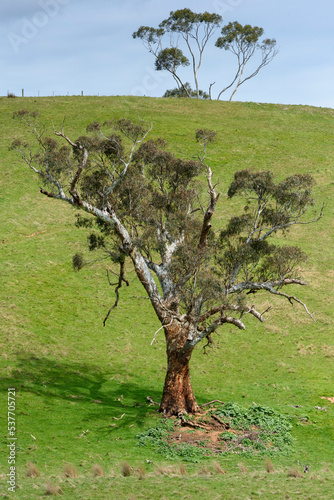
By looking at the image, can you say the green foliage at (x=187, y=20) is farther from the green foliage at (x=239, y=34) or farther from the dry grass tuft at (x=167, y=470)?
the dry grass tuft at (x=167, y=470)

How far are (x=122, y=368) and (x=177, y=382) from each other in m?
7.78

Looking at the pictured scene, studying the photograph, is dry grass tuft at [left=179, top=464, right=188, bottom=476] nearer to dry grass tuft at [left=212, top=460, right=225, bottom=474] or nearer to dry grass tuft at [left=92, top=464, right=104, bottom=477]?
dry grass tuft at [left=212, top=460, right=225, bottom=474]

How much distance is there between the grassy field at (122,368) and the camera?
17656 mm

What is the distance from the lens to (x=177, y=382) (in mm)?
25797

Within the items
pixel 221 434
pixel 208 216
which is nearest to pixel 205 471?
pixel 221 434

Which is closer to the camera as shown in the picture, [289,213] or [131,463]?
[131,463]

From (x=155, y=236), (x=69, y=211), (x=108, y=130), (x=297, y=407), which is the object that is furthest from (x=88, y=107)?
(x=297, y=407)

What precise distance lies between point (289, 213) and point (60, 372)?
1530 centimetres

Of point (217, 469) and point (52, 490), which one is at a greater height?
point (52, 490)

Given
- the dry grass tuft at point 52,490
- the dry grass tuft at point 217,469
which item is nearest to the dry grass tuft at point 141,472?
the dry grass tuft at point 217,469

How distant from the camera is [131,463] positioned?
20062 mm

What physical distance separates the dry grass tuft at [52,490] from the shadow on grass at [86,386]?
951cm

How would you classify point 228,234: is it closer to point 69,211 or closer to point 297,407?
point 297,407

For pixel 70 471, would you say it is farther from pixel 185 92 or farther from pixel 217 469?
pixel 185 92
